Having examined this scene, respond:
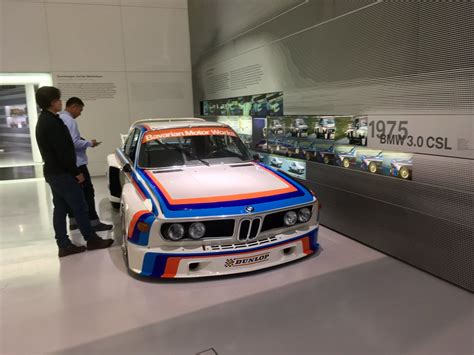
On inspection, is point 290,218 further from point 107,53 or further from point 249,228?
point 107,53

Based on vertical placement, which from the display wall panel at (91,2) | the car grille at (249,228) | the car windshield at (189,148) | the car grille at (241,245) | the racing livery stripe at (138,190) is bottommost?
the car grille at (241,245)

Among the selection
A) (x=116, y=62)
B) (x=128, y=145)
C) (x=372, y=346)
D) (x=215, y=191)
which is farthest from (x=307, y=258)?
(x=116, y=62)

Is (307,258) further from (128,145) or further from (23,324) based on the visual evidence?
(128,145)

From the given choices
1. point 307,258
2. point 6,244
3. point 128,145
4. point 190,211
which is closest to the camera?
point 190,211

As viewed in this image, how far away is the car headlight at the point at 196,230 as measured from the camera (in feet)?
10.5

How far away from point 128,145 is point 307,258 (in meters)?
2.90

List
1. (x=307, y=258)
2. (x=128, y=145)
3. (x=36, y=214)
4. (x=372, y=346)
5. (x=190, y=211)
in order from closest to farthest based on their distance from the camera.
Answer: (x=372, y=346) < (x=190, y=211) < (x=307, y=258) < (x=128, y=145) < (x=36, y=214)

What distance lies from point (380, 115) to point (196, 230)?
217 cm

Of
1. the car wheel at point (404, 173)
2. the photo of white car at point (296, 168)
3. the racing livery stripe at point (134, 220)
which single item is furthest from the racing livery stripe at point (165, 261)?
the photo of white car at point (296, 168)

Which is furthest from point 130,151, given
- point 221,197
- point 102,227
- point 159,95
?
point 159,95

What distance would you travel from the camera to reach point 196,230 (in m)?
3.21

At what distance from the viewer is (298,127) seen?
5422 millimetres

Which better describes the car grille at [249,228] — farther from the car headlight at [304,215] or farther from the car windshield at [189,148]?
the car windshield at [189,148]

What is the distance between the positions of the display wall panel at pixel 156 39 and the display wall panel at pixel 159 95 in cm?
22
